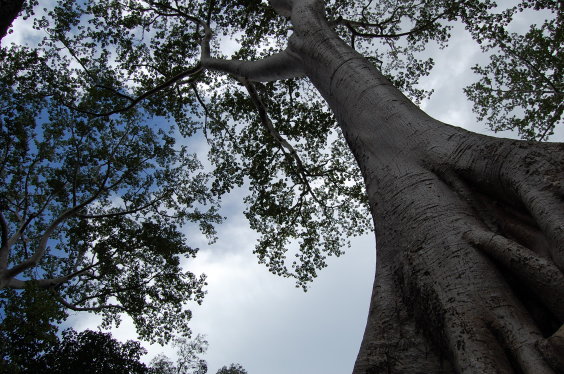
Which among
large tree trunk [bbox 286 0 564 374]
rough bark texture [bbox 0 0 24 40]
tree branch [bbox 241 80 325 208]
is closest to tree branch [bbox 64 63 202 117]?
tree branch [bbox 241 80 325 208]

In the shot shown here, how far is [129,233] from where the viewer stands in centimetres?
1000

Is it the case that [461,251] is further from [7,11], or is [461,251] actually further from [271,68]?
[271,68]

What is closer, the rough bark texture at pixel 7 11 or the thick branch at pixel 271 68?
the rough bark texture at pixel 7 11

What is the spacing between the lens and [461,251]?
166cm

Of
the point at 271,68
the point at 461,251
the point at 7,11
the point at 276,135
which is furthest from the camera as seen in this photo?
the point at 276,135

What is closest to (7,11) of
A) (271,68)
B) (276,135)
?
(271,68)

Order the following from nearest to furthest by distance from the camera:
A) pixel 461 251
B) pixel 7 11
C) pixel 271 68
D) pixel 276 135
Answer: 1. pixel 461 251
2. pixel 7 11
3. pixel 271 68
4. pixel 276 135

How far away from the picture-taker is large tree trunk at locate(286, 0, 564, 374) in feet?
4.61

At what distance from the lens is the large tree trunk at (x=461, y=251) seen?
1.41 metres

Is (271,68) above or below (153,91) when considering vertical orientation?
below

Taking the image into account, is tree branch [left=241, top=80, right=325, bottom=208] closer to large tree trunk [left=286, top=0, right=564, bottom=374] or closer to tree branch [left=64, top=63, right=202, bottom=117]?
tree branch [left=64, top=63, right=202, bottom=117]

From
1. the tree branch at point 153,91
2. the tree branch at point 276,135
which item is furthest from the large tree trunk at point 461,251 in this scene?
the tree branch at point 153,91

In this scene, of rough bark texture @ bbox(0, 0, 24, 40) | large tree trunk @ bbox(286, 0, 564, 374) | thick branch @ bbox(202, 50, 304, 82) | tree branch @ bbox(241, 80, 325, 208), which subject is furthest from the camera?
tree branch @ bbox(241, 80, 325, 208)

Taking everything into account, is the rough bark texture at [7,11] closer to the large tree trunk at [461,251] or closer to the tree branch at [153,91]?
the large tree trunk at [461,251]
